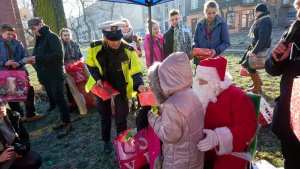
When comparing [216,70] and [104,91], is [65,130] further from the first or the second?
[216,70]

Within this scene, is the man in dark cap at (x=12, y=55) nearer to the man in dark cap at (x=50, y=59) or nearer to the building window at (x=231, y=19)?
the man in dark cap at (x=50, y=59)

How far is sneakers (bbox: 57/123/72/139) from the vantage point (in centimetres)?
454

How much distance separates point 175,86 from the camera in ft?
6.11

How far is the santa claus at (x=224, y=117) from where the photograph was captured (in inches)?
79.0

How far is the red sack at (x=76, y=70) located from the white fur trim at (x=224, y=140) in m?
4.04

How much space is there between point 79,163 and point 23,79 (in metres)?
2.32

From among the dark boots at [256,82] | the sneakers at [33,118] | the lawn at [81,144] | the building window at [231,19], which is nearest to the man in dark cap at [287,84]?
the lawn at [81,144]

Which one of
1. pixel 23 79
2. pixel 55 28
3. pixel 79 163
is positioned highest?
pixel 55 28

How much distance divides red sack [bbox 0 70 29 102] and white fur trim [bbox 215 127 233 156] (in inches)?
162

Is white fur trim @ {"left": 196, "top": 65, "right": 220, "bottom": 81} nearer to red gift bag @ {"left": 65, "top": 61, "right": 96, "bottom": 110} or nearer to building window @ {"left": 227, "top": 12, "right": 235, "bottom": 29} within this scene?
red gift bag @ {"left": 65, "top": 61, "right": 96, "bottom": 110}

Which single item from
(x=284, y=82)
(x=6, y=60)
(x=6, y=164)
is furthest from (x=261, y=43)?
(x=6, y=60)

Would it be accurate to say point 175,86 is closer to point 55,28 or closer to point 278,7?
point 55,28

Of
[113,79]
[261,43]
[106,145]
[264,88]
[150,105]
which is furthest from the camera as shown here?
[264,88]

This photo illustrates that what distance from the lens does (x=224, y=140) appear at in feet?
6.51
